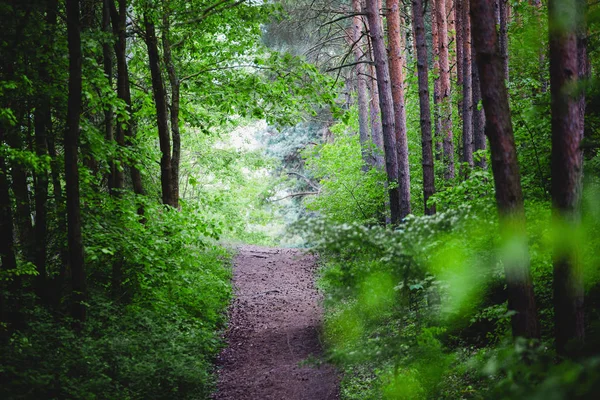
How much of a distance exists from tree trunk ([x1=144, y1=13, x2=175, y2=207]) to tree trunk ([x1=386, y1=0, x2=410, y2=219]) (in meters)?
5.78

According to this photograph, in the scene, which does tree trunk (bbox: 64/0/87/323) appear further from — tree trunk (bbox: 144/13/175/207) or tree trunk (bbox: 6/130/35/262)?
tree trunk (bbox: 144/13/175/207)

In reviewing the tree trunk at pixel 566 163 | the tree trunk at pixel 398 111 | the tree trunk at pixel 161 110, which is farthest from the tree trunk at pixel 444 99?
the tree trunk at pixel 566 163

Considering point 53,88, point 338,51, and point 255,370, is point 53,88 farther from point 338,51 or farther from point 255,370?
point 338,51

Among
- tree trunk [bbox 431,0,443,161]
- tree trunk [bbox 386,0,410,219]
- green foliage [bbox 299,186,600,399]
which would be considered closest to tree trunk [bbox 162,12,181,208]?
tree trunk [bbox 386,0,410,219]

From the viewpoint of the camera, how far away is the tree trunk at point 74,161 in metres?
6.93

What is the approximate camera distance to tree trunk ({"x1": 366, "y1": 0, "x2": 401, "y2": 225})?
39.5ft

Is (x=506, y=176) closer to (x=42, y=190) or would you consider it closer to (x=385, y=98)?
(x=42, y=190)

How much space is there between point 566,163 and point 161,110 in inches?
358

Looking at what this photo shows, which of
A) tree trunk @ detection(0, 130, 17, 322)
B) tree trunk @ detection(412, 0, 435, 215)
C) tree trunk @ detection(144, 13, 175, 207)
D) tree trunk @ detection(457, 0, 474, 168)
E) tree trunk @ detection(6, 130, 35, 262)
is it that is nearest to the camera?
tree trunk @ detection(0, 130, 17, 322)

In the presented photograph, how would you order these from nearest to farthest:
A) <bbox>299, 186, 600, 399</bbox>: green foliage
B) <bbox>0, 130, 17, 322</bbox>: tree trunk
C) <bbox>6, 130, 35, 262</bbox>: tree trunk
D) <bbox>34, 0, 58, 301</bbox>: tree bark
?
<bbox>299, 186, 600, 399</bbox>: green foliage, <bbox>0, 130, 17, 322</bbox>: tree trunk, <bbox>6, 130, 35, 262</bbox>: tree trunk, <bbox>34, 0, 58, 301</bbox>: tree bark

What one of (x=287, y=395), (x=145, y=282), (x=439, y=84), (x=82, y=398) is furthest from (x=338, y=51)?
(x=82, y=398)

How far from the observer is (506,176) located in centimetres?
446

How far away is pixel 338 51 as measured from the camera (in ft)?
81.3

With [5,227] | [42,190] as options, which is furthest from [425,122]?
[5,227]
